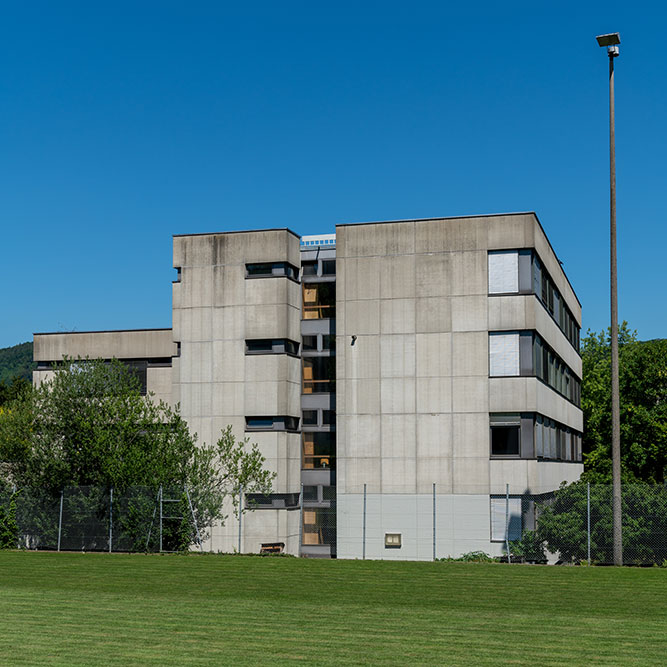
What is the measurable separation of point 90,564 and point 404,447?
56.5 feet

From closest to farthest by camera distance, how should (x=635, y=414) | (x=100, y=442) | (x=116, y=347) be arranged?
1. (x=100, y=442)
2. (x=116, y=347)
3. (x=635, y=414)

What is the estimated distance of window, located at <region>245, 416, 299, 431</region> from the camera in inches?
1890

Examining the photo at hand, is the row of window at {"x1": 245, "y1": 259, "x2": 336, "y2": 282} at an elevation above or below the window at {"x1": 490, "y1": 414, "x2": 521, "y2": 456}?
above

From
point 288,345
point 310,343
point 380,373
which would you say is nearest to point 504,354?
point 380,373

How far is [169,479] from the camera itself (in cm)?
4147

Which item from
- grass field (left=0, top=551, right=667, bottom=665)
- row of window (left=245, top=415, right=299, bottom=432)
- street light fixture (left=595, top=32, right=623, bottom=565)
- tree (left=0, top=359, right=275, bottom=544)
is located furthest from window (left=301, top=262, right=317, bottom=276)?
street light fixture (left=595, top=32, right=623, bottom=565)

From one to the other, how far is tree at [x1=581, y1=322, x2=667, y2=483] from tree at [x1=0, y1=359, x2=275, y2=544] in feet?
123

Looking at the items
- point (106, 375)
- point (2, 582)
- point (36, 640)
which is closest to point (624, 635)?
point (36, 640)

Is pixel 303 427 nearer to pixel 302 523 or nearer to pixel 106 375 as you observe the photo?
pixel 302 523

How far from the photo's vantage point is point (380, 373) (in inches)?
1816

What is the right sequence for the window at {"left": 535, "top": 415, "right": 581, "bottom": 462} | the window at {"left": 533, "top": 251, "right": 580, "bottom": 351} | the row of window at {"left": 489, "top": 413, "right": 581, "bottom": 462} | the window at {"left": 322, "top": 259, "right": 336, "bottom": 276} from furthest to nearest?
the window at {"left": 322, "top": 259, "right": 336, "bottom": 276}
the window at {"left": 533, "top": 251, "right": 580, "bottom": 351}
the window at {"left": 535, "top": 415, "right": 581, "bottom": 462}
the row of window at {"left": 489, "top": 413, "right": 581, "bottom": 462}

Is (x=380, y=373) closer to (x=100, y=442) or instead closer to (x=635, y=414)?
(x=100, y=442)

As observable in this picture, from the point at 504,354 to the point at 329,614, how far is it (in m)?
24.8

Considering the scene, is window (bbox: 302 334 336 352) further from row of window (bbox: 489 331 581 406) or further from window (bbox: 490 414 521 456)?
window (bbox: 490 414 521 456)
